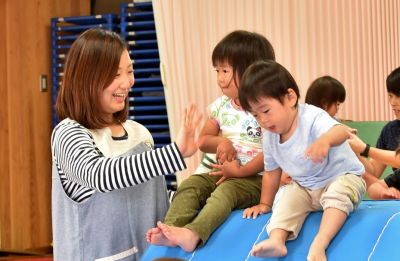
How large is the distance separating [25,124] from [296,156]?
375 cm

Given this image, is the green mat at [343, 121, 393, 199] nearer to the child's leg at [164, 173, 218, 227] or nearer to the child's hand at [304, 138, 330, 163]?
the child's leg at [164, 173, 218, 227]

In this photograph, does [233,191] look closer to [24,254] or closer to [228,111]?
[228,111]

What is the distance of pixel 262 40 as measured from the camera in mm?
2631

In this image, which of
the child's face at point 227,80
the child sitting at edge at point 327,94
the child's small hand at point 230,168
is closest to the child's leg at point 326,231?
the child's small hand at point 230,168

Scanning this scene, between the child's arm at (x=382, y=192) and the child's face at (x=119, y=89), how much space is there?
1.23 m

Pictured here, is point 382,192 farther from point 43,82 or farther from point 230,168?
point 43,82

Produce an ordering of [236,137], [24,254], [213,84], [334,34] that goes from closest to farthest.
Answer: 1. [236,137]
2. [334,34]
3. [213,84]
4. [24,254]

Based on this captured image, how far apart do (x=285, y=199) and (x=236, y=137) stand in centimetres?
53

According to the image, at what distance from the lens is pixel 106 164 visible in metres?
2.09

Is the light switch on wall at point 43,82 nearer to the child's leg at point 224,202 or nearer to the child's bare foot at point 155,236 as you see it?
the child's leg at point 224,202

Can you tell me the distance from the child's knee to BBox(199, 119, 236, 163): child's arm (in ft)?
1.79

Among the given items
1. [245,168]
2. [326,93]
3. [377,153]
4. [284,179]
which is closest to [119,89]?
[245,168]

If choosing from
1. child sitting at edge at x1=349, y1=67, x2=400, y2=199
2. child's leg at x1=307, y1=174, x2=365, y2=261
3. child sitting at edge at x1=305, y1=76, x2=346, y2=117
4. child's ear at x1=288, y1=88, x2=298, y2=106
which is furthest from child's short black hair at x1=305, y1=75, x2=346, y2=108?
child's leg at x1=307, y1=174, x2=365, y2=261

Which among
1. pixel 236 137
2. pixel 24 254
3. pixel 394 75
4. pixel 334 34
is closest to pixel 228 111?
pixel 236 137
